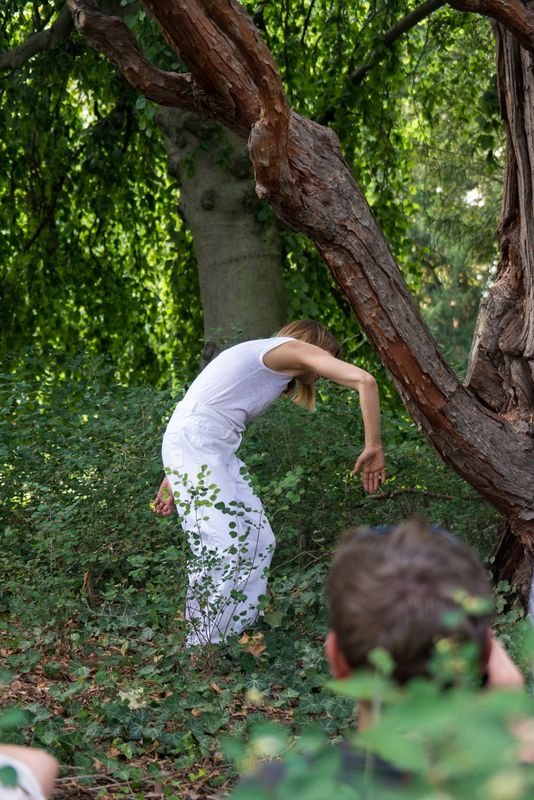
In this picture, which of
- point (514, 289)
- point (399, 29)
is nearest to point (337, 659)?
point (514, 289)

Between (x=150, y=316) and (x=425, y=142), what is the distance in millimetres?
4361

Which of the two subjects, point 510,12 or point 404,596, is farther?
point 510,12

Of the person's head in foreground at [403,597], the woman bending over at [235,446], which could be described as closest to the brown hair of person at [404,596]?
the person's head in foreground at [403,597]

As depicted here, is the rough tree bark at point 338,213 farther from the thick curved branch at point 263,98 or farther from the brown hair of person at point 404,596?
the brown hair of person at point 404,596

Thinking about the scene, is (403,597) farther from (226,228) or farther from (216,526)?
(226,228)

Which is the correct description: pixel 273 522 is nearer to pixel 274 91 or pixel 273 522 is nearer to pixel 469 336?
pixel 274 91

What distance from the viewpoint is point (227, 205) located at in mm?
7570

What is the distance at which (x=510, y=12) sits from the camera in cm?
389

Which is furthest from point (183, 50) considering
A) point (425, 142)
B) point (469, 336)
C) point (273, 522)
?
point (469, 336)

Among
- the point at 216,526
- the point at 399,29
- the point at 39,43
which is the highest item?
the point at 39,43

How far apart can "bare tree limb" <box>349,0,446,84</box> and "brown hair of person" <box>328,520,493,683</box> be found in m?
6.89

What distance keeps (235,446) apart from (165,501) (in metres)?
0.37

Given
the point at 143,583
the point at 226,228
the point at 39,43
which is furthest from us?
the point at 39,43

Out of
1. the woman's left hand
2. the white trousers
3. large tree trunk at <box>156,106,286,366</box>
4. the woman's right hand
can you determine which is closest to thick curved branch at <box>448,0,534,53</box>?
the woman's left hand
